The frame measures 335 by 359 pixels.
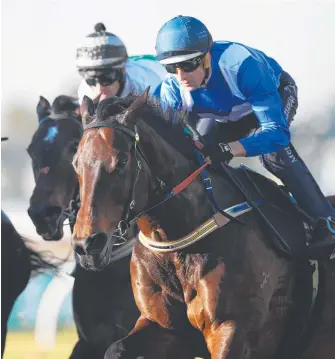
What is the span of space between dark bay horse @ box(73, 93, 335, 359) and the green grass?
2474 mm

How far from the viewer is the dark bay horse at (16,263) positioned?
5.47 metres

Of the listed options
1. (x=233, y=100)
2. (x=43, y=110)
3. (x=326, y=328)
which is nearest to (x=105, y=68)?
(x=43, y=110)

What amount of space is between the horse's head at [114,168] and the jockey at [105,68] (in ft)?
4.17

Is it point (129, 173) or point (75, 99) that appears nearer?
point (129, 173)

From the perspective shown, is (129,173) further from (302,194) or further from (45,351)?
(45,351)

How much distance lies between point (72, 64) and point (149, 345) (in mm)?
3083

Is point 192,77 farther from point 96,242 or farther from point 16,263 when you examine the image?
point 16,263

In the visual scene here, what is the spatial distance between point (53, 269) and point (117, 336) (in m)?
1.00

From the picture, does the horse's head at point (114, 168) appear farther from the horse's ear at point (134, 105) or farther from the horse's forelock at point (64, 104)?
the horse's forelock at point (64, 104)

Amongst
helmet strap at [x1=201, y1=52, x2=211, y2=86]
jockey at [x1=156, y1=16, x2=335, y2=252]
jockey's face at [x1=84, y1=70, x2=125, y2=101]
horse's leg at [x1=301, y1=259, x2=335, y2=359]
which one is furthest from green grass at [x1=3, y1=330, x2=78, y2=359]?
helmet strap at [x1=201, y1=52, x2=211, y2=86]

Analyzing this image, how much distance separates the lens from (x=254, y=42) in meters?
6.05

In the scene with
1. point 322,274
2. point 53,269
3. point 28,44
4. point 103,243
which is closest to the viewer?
point 103,243

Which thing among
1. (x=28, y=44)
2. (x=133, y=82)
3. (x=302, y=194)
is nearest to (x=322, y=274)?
(x=302, y=194)

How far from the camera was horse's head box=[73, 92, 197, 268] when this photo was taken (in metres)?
3.35
